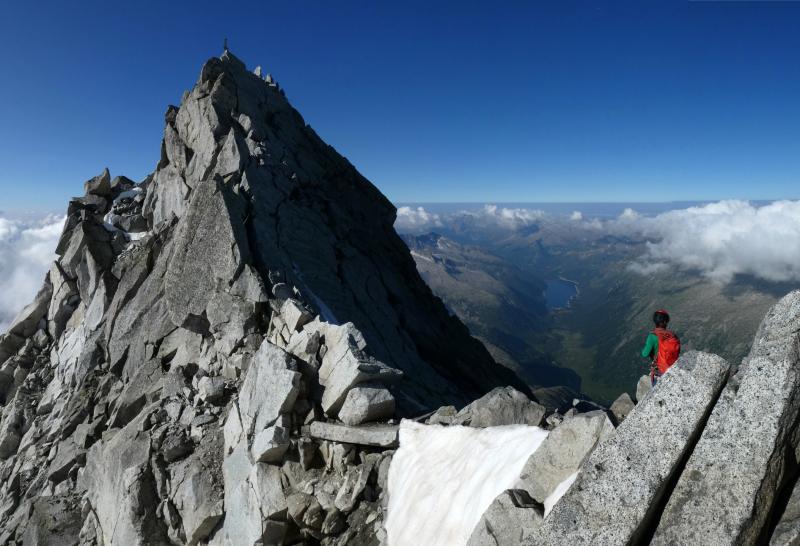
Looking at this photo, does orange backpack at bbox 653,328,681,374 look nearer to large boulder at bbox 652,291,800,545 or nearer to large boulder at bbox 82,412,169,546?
large boulder at bbox 652,291,800,545

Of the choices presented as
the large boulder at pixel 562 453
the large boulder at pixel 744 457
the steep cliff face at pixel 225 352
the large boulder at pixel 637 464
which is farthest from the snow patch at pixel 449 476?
the large boulder at pixel 744 457

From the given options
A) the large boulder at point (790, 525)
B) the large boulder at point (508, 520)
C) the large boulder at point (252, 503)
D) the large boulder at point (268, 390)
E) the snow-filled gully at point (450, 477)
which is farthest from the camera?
the large boulder at point (268, 390)

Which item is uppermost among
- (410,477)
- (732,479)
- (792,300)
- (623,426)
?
(792,300)

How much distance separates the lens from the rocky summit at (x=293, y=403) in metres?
8.09

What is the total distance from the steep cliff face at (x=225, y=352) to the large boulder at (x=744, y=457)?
368 inches

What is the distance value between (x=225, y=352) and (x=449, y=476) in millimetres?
16843

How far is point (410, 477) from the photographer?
14.0 meters

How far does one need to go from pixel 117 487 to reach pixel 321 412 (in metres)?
11.9

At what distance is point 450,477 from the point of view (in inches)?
513

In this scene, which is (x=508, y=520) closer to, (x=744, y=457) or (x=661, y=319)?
(x=744, y=457)

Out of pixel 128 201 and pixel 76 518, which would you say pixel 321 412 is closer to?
pixel 76 518

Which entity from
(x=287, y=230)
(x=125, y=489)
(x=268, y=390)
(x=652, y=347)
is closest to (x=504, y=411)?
(x=652, y=347)

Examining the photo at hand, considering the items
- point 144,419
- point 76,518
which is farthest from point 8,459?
point 144,419

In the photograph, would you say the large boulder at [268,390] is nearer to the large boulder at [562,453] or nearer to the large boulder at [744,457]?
the large boulder at [562,453]
